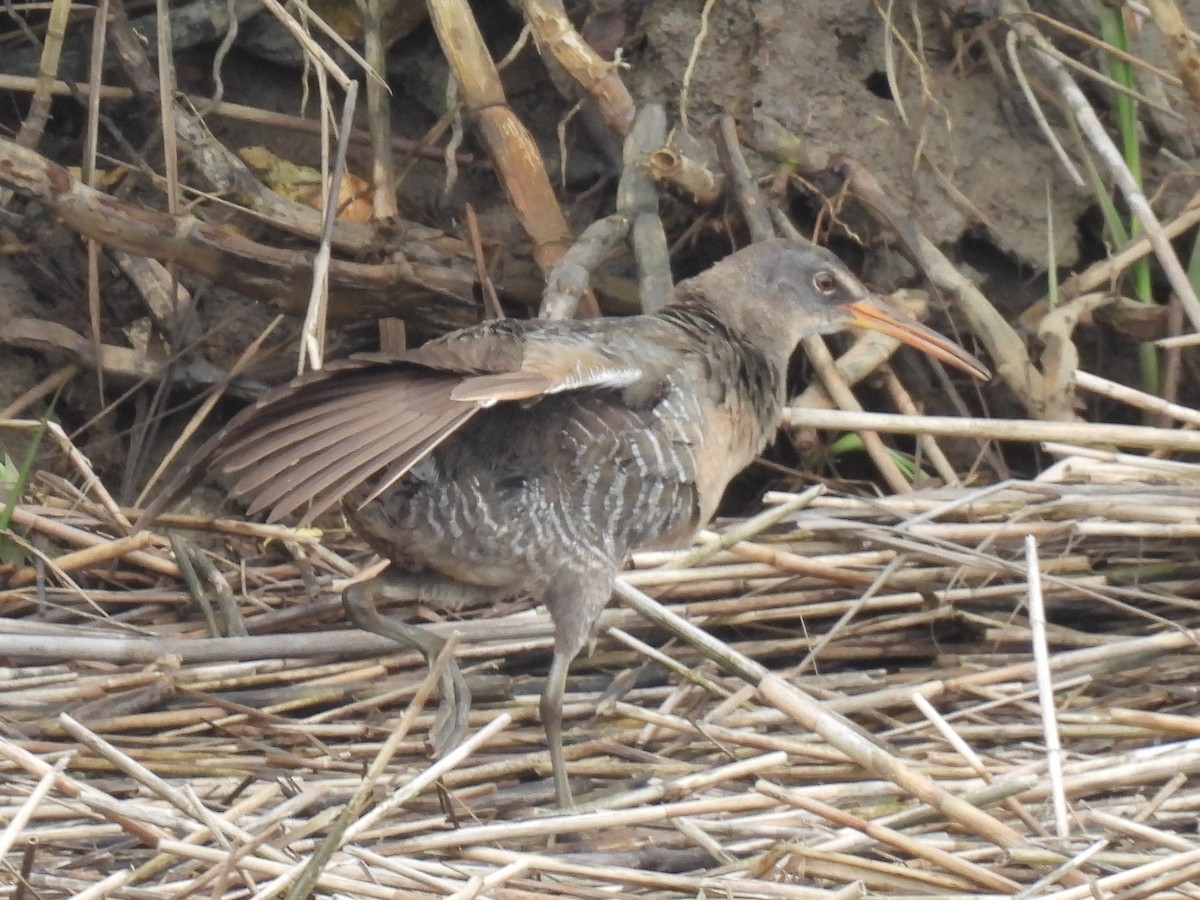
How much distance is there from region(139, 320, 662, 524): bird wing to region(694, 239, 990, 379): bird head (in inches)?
32.4

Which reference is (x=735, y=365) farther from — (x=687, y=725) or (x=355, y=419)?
(x=355, y=419)

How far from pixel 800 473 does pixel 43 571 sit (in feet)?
5.06

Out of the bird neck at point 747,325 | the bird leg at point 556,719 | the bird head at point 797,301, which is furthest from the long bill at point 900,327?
the bird leg at point 556,719

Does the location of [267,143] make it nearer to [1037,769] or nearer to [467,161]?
[467,161]

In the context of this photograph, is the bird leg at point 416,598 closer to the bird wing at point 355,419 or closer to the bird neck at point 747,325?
the bird wing at point 355,419

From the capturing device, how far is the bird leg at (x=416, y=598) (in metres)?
2.93

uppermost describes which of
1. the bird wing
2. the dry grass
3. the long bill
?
the bird wing

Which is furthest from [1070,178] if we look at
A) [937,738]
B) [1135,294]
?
[937,738]

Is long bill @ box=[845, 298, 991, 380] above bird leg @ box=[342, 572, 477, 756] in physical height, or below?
above

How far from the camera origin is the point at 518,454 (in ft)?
8.98

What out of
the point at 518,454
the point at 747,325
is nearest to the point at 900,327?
the point at 747,325

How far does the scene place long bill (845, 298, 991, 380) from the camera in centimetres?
331

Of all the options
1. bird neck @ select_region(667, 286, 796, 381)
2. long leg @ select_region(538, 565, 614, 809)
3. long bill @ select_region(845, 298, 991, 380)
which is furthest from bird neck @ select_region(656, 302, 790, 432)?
long leg @ select_region(538, 565, 614, 809)

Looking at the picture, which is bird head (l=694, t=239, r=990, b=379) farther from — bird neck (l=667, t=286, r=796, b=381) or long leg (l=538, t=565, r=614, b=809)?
long leg (l=538, t=565, r=614, b=809)
